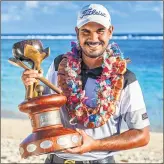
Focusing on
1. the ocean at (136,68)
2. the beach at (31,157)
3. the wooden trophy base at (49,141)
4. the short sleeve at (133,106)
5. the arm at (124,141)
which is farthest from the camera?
the ocean at (136,68)

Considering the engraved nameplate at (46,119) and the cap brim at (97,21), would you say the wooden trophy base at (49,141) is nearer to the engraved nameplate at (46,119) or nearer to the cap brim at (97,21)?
the engraved nameplate at (46,119)

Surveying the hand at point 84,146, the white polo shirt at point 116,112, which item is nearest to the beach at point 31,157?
the white polo shirt at point 116,112

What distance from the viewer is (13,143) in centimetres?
773

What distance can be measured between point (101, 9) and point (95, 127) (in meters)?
0.50

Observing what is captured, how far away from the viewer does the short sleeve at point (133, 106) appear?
8.21ft

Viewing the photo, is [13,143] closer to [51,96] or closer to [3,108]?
[3,108]

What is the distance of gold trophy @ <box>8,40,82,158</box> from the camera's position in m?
2.10

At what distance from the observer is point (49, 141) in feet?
6.86

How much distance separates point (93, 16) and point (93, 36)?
9cm

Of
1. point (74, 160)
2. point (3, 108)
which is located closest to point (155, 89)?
point (3, 108)

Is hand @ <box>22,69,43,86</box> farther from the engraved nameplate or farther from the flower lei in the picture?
the flower lei

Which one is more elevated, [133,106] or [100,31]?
[100,31]

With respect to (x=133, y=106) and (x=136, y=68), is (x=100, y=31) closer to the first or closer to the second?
(x=133, y=106)

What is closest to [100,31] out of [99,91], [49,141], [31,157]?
[99,91]
